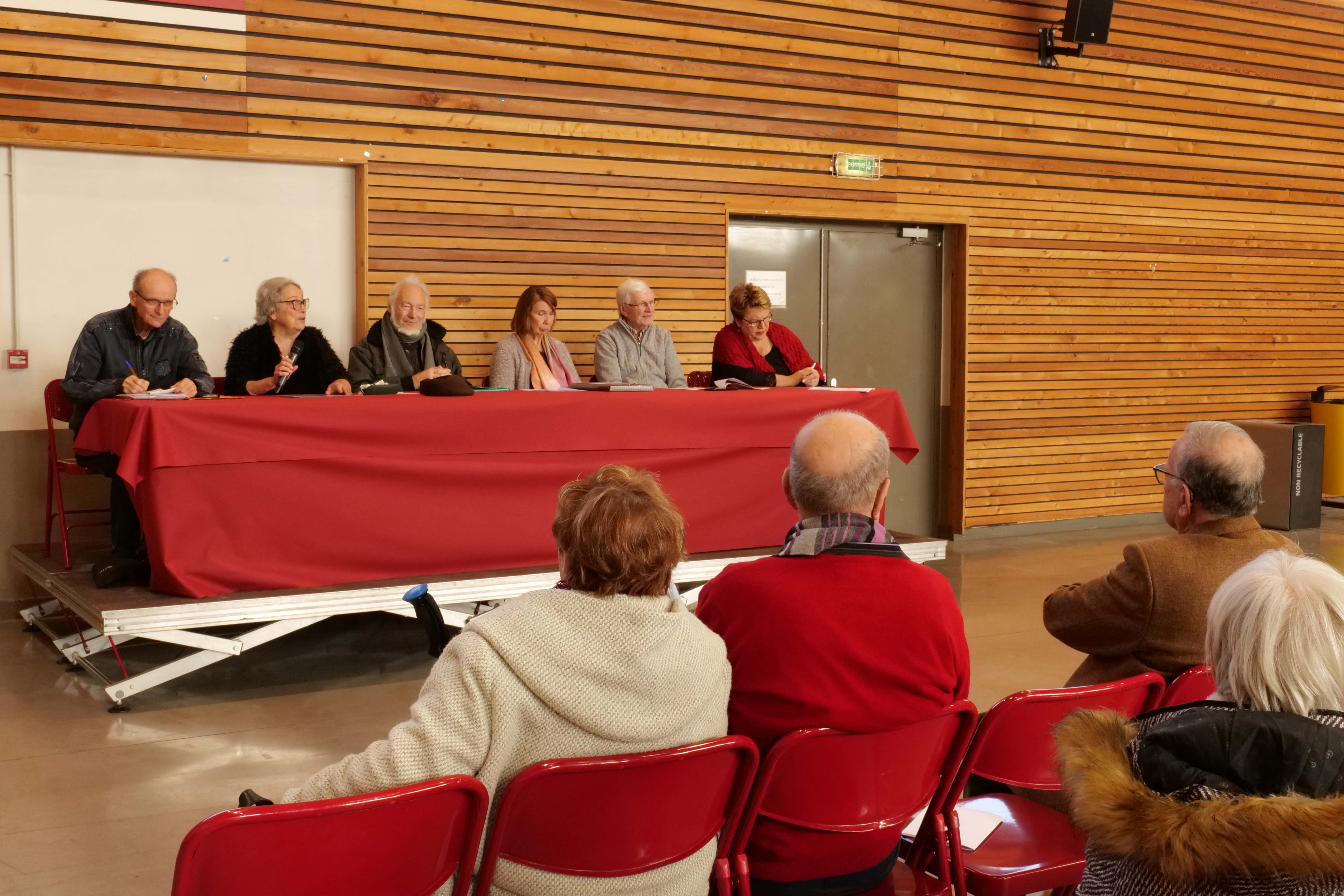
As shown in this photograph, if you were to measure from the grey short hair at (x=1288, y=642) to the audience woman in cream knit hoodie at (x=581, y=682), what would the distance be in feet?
2.60

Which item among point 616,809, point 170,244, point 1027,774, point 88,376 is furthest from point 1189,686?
point 170,244

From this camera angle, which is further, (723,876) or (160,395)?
(160,395)

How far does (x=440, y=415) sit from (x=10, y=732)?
188 centimetres

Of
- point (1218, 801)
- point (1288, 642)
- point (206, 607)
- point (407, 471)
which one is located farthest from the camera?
point (407, 471)

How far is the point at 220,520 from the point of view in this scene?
4379 mm

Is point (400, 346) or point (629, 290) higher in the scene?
point (629, 290)

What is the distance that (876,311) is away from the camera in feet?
27.3

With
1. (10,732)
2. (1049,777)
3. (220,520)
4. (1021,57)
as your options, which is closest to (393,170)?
(220,520)

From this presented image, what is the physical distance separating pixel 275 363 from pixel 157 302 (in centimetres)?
59

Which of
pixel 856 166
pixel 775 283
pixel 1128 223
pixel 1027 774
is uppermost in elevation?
pixel 856 166

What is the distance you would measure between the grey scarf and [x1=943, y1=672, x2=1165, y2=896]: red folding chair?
4070 mm

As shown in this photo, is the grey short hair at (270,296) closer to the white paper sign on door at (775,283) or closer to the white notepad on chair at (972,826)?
the white paper sign on door at (775,283)

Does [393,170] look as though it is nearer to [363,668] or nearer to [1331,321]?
[363,668]

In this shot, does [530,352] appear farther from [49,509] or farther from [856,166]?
[856,166]
